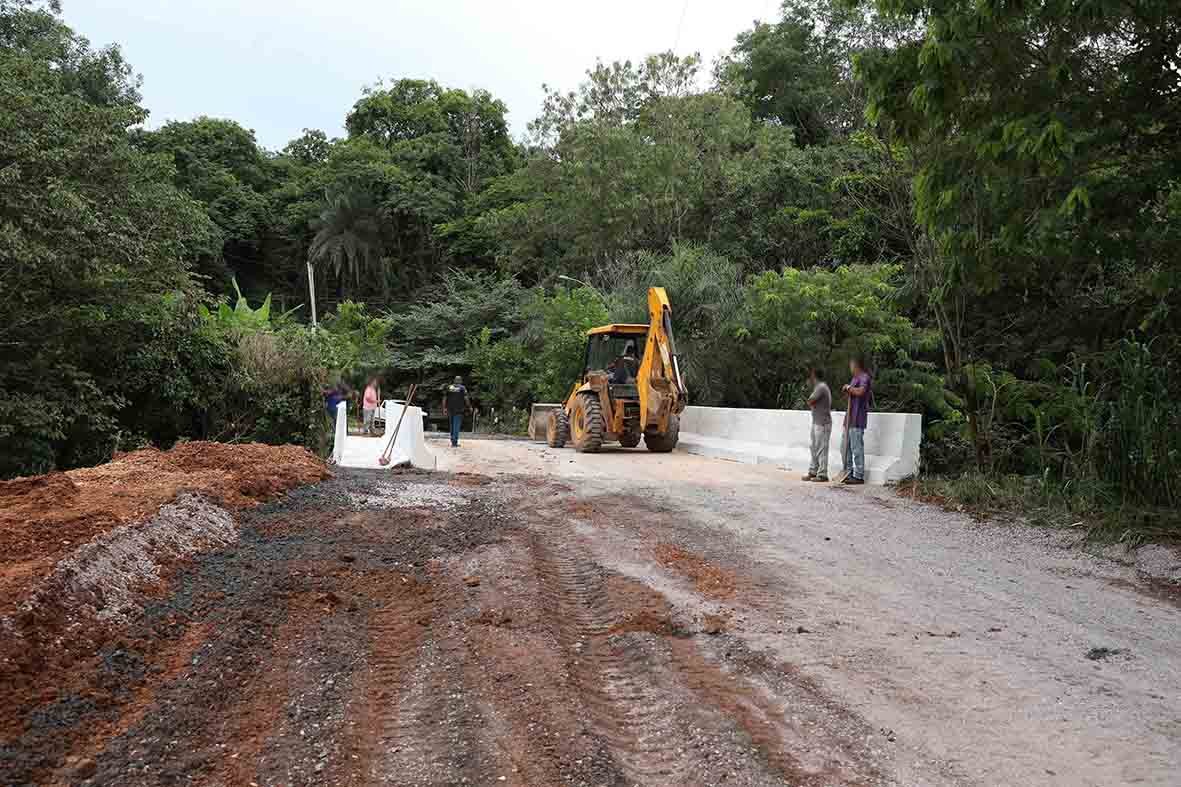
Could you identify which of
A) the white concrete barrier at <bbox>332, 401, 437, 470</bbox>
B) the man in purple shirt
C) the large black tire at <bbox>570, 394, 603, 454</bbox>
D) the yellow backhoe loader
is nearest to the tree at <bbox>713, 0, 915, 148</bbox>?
the yellow backhoe loader

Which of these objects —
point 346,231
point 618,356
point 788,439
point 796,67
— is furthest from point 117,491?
point 346,231

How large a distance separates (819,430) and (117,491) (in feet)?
31.2

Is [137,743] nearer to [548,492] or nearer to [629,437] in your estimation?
[548,492]

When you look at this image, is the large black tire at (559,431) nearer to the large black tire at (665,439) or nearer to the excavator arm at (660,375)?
the large black tire at (665,439)

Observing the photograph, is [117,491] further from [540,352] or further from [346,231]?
[346,231]

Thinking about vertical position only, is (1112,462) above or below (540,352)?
below

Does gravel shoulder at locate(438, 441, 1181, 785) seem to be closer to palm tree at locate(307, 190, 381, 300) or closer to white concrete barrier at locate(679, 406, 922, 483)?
white concrete barrier at locate(679, 406, 922, 483)

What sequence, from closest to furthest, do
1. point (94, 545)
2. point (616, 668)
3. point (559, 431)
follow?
point (616, 668) → point (94, 545) → point (559, 431)

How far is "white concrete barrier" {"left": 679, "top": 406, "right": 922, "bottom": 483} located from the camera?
1309 centimetres

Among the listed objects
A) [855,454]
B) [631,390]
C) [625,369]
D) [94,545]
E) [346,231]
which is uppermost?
[346,231]

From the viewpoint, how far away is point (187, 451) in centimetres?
1225

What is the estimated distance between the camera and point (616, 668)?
4.79 m

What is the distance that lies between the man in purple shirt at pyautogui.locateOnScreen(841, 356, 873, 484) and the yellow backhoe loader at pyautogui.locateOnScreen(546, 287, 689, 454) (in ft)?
17.8

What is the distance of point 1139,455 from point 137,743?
898 cm
